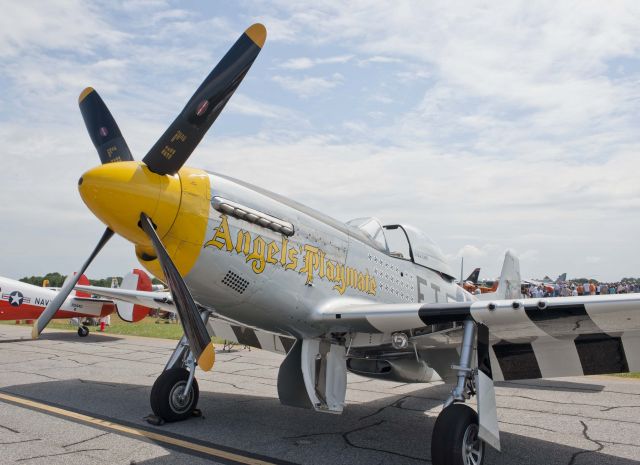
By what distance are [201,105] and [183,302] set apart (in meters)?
1.62

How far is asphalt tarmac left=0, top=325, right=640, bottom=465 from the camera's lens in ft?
15.5

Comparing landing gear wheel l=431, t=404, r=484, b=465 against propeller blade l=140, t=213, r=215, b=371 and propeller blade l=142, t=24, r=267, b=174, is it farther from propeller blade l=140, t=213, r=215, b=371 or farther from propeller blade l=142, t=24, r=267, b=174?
propeller blade l=142, t=24, r=267, b=174

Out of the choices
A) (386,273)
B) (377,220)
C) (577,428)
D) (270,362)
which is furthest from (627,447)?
(270,362)

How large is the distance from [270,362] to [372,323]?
22.8ft

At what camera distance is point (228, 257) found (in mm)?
4738

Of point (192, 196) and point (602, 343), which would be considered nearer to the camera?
point (192, 196)

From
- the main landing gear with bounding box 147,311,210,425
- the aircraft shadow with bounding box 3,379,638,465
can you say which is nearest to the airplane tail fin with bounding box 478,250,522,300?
the aircraft shadow with bounding box 3,379,638,465

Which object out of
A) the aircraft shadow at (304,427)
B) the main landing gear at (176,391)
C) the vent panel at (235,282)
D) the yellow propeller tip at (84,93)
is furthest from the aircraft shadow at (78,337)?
the vent panel at (235,282)

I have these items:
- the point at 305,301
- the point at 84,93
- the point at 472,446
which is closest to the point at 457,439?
the point at 472,446

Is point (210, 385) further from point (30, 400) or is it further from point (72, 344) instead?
point (72, 344)

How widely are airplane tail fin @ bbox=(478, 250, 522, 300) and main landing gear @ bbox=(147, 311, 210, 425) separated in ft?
18.4

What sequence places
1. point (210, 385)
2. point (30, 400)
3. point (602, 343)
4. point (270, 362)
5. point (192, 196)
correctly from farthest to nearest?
1. point (270, 362)
2. point (210, 385)
3. point (30, 400)
4. point (602, 343)
5. point (192, 196)

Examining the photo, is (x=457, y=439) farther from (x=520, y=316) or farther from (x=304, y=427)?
(x=304, y=427)

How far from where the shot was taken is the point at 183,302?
14.1 feet
